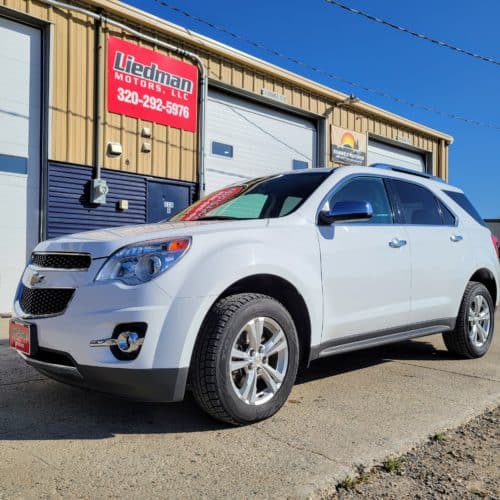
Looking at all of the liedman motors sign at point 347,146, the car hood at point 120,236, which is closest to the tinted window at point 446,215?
the car hood at point 120,236

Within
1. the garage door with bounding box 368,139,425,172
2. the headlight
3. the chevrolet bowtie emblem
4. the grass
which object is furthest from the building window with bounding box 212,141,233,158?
the grass

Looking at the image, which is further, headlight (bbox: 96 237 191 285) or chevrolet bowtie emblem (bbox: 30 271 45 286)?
chevrolet bowtie emblem (bbox: 30 271 45 286)

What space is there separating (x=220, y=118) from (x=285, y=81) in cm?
213

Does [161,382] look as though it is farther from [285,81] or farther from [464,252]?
[285,81]

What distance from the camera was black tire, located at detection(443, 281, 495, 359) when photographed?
16.5 ft

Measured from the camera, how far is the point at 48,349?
3066 mm

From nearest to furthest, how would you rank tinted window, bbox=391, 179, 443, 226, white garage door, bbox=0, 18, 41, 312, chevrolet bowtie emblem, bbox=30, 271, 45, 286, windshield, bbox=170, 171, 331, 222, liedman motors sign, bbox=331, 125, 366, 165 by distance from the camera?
chevrolet bowtie emblem, bbox=30, 271, 45, 286, windshield, bbox=170, 171, 331, 222, tinted window, bbox=391, 179, 443, 226, white garage door, bbox=0, 18, 41, 312, liedman motors sign, bbox=331, 125, 366, 165

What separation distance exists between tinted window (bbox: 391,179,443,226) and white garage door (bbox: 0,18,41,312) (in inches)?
240

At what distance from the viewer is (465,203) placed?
5.53m

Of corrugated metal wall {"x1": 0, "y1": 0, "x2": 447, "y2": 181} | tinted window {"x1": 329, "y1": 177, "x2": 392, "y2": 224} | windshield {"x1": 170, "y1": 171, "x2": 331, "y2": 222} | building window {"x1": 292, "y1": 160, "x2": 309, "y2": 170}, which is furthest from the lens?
building window {"x1": 292, "y1": 160, "x2": 309, "y2": 170}

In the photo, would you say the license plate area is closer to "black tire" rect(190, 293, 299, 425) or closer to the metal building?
"black tire" rect(190, 293, 299, 425)

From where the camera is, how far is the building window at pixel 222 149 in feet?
37.2

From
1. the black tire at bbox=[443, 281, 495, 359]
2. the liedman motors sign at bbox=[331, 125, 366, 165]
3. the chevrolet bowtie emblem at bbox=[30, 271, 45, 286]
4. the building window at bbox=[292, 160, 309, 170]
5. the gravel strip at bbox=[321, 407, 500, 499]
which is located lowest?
the gravel strip at bbox=[321, 407, 500, 499]

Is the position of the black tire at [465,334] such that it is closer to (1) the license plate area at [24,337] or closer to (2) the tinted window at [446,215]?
(2) the tinted window at [446,215]
